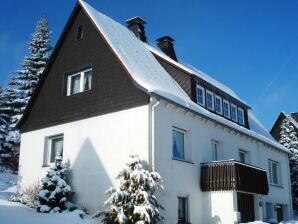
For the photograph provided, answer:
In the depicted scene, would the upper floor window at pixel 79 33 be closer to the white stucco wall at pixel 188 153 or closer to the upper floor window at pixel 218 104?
the white stucco wall at pixel 188 153

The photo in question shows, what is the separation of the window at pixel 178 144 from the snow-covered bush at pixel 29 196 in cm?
624

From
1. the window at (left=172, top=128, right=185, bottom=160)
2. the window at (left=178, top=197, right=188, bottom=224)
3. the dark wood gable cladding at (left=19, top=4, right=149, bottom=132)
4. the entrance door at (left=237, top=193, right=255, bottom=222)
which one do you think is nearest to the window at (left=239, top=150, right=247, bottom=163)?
the entrance door at (left=237, top=193, right=255, bottom=222)

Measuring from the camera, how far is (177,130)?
56.3 ft

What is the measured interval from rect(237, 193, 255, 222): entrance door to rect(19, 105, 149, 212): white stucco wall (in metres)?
5.77

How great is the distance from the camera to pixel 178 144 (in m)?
17.2

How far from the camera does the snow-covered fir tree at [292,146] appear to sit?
3125 cm

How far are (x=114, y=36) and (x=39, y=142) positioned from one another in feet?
20.5

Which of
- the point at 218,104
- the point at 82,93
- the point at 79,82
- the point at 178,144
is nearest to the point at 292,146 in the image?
the point at 218,104

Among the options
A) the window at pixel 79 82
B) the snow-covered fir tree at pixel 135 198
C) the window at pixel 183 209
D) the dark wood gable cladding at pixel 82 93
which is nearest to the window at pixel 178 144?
the window at pixel 183 209

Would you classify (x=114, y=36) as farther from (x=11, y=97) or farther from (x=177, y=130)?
(x=11, y=97)

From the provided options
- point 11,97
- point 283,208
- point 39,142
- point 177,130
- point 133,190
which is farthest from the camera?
point 11,97

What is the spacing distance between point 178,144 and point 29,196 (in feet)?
23.9

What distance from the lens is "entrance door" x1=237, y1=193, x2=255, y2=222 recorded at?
1811cm

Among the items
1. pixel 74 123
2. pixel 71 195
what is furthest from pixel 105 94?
pixel 71 195
